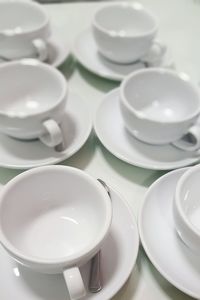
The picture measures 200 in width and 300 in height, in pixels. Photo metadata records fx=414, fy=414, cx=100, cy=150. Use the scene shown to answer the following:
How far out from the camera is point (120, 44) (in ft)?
2.43

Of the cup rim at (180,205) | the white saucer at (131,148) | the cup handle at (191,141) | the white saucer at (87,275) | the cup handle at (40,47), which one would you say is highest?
the cup handle at (40,47)

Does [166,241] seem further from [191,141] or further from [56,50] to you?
[56,50]

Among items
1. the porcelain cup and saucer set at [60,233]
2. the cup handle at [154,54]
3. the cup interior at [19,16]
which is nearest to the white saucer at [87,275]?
the porcelain cup and saucer set at [60,233]

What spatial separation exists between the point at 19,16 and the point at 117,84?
0.26 meters

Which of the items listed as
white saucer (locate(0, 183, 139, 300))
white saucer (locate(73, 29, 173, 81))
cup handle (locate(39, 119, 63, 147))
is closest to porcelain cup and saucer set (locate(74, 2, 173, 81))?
white saucer (locate(73, 29, 173, 81))

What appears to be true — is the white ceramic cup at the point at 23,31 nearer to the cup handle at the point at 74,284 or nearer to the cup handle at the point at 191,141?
the cup handle at the point at 191,141

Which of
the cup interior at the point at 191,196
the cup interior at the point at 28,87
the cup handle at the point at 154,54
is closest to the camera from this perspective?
the cup interior at the point at 191,196

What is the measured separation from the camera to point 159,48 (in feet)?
2.58

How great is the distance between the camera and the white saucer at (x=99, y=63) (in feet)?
2.53

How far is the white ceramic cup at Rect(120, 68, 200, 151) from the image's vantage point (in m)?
0.60

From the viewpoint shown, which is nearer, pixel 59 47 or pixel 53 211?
pixel 53 211

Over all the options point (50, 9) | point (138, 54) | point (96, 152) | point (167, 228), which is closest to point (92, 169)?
point (96, 152)

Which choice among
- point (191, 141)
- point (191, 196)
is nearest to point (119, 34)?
point (191, 141)

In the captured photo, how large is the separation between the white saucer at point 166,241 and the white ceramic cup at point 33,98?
16 cm
